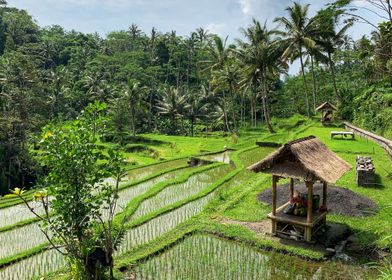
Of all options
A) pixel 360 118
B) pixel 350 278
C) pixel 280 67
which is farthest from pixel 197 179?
pixel 280 67

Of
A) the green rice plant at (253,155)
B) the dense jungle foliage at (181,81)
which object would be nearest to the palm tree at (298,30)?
the dense jungle foliage at (181,81)

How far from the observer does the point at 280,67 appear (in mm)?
36375

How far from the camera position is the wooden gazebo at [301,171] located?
30.9 ft

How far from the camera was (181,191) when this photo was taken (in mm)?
16453

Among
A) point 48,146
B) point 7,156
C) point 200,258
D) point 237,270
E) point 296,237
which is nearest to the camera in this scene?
point 48,146

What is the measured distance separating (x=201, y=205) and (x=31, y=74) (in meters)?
19.7

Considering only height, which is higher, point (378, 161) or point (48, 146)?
point (48, 146)

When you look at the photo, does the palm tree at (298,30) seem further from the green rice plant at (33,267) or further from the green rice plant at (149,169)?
the green rice plant at (33,267)

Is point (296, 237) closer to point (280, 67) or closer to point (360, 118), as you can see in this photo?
point (360, 118)

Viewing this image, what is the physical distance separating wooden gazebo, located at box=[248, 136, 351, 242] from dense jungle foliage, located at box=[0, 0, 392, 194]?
3594 millimetres

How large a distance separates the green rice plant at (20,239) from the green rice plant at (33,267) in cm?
102

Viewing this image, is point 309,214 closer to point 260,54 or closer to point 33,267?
point 33,267

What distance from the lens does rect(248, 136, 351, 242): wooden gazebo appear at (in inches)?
370

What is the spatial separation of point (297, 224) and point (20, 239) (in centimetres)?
841
